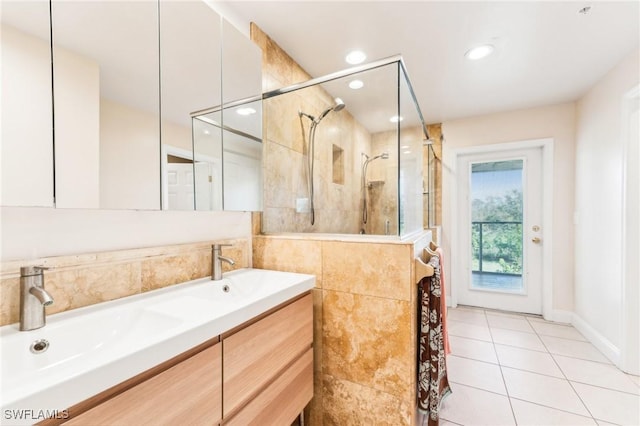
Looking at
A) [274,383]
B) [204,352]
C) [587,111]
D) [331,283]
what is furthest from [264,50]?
[587,111]

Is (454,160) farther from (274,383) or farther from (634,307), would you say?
(274,383)

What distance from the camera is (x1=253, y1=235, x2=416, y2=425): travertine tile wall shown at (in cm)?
133

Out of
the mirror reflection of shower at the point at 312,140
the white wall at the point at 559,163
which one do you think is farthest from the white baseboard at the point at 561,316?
the mirror reflection of shower at the point at 312,140

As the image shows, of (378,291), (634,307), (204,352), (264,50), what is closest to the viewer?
(204,352)

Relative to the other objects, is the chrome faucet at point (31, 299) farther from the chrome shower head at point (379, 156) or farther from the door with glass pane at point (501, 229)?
the door with glass pane at point (501, 229)

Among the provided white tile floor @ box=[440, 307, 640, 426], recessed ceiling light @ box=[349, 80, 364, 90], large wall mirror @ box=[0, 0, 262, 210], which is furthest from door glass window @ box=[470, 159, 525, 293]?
large wall mirror @ box=[0, 0, 262, 210]

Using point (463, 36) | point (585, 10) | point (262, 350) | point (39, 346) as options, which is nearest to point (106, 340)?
point (39, 346)

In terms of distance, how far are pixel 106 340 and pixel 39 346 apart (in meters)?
0.16

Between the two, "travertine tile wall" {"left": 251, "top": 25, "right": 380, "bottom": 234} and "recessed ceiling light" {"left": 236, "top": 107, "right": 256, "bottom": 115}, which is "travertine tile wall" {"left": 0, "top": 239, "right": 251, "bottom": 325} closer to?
"travertine tile wall" {"left": 251, "top": 25, "right": 380, "bottom": 234}

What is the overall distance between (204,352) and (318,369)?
0.89m

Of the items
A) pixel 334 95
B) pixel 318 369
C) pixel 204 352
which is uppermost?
pixel 334 95

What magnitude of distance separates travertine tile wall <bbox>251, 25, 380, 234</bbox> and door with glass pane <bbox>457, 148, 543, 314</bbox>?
6.37ft

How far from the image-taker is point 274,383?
3.73 feet

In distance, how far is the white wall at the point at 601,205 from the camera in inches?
87.8
